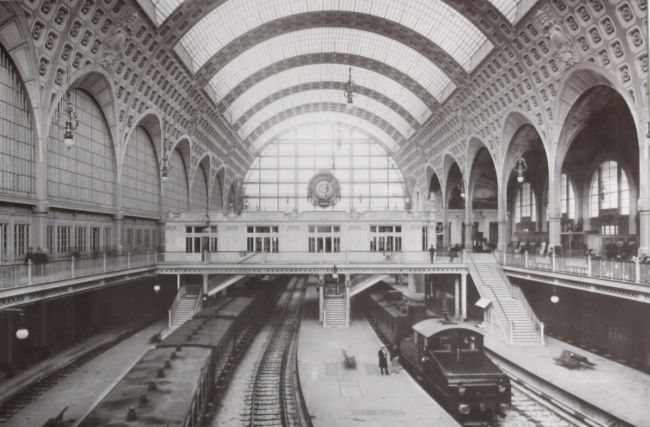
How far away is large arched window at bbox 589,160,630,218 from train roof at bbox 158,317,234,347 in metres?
28.2

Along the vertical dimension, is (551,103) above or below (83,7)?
below

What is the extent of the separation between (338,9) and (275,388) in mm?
33402

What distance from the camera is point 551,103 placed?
103 ft

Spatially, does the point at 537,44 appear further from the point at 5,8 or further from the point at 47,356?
the point at 47,356

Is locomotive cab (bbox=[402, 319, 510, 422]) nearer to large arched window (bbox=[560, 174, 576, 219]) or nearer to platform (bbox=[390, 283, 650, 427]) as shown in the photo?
platform (bbox=[390, 283, 650, 427])

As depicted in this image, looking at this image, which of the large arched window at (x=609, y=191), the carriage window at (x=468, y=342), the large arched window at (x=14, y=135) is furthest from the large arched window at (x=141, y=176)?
the large arched window at (x=609, y=191)

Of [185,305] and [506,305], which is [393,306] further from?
[185,305]

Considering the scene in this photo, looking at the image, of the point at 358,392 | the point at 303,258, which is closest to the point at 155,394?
the point at 358,392

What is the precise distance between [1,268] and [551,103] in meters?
29.4

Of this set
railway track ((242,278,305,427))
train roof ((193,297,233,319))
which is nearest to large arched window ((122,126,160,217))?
train roof ((193,297,233,319))

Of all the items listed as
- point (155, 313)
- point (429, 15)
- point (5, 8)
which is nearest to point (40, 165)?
point (5, 8)

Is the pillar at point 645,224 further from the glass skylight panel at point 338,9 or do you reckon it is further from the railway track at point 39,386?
the railway track at point 39,386

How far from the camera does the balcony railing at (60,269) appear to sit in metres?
18.3

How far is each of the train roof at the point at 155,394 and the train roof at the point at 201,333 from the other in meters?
1.93
